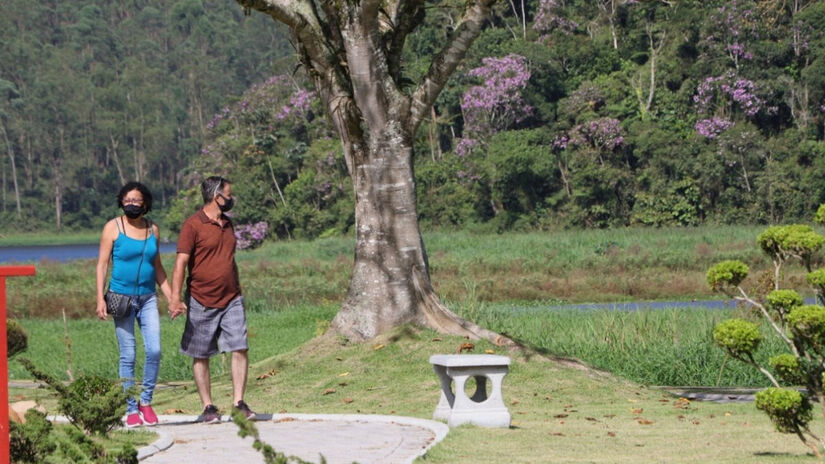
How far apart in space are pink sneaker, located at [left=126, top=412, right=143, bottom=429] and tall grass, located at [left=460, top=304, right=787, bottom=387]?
5.02 metres

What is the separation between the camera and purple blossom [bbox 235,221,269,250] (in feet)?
182

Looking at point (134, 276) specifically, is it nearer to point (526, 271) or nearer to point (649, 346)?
point (649, 346)

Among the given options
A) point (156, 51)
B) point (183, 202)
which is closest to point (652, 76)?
point (183, 202)

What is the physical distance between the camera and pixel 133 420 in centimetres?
973

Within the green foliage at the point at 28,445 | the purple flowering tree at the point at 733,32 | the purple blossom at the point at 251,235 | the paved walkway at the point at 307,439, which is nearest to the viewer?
the green foliage at the point at 28,445

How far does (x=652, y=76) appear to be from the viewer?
167 feet

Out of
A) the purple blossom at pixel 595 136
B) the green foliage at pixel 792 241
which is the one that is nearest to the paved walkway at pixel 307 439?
the green foliage at pixel 792 241

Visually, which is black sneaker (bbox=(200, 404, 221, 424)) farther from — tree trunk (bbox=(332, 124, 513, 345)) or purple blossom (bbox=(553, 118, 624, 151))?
purple blossom (bbox=(553, 118, 624, 151))

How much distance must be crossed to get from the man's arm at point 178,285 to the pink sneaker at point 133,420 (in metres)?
0.76

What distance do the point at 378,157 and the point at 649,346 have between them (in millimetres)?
4249

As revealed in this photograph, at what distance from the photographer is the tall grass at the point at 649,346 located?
1451cm

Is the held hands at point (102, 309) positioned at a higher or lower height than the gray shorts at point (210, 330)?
higher

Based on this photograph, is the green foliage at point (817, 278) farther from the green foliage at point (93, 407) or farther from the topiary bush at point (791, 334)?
the green foliage at point (93, 407)

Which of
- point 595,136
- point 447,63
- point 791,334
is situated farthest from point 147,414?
point 595,136
